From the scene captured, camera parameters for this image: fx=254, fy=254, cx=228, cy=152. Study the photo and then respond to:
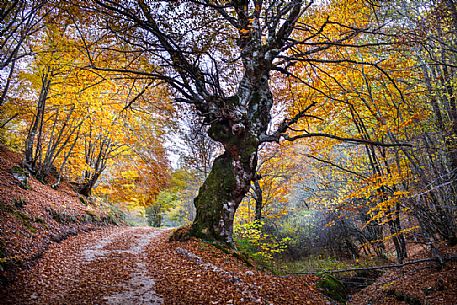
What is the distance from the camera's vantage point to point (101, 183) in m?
15.8

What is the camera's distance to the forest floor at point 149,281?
3691 millimetres

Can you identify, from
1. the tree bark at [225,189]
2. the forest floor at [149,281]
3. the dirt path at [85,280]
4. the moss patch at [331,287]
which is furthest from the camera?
the tree bark at [225,189]

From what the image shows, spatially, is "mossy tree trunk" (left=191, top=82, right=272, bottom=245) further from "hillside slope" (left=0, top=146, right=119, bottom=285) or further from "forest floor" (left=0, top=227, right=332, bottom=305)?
"hillside slope" (left=0, top=146, right=119, bottom=285)

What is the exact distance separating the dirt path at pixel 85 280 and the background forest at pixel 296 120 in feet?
12.7

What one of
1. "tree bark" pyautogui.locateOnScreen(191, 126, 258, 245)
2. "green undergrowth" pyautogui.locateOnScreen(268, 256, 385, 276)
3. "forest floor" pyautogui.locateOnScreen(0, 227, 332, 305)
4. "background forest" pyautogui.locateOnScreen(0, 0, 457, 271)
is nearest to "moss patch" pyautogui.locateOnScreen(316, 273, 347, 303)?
"forest floor" pyautogui.locateOnScreen(0, 227, 332, 305)

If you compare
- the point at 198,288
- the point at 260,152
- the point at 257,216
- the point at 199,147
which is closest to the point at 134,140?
the point at 199,147

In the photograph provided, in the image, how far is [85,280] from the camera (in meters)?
4.35

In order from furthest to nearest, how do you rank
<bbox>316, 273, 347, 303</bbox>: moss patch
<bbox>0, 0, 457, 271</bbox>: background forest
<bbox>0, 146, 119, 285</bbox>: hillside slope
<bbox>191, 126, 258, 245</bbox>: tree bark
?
<bbox>191, 126, 258, 245</bbox>: tree bark → <bbox>316, 273, 347, 303</bbox>: moss patch → <bbox>0, 0, 457, 271</bbox>: background forest → <bbox>0, 146, 119, 285</bbox>: hillside slope

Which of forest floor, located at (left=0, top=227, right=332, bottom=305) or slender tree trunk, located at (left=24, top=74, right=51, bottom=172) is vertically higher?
slender tree trunk, located at (left=24, top=74, right=51, bottom=172)

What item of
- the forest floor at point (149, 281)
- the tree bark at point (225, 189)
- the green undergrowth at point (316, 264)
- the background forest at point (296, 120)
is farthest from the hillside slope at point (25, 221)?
the green undergrowth at point (316, 264)

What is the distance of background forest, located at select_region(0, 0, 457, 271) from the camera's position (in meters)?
5.49

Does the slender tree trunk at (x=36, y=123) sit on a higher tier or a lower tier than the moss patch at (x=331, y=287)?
higher

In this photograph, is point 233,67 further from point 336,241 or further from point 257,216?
point 336,241

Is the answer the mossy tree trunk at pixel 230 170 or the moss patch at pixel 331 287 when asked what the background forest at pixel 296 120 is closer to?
the mossy tree trunk at pixel 230 170
